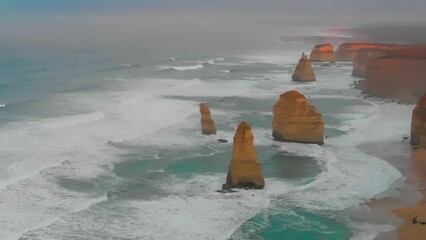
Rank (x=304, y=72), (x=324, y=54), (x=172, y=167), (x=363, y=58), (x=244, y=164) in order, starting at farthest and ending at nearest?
1. (x=324, y=54)
2. (x=363, y=58)
3. (x=304, y=72)
4. (x=172, y=167)
5. (x=244, y=164)

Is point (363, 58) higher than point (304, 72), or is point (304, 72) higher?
point (363, 58)

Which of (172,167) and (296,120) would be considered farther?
(296,120)

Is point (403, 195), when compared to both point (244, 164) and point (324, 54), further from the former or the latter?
point (324, 54)

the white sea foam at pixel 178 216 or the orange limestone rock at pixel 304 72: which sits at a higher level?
the orange limestone rock at pixel 304 72

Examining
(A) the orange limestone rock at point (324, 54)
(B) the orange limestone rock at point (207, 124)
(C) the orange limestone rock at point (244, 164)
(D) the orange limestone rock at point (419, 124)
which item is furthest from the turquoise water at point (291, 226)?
(A) the orange limestone rock at point (324, 54)

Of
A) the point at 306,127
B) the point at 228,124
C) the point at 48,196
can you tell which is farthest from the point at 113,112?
the point at 48,196

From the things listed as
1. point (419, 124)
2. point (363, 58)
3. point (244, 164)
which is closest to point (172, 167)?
point (244, 164)

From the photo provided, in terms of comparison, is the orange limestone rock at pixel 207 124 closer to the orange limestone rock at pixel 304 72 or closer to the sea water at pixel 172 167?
the sea water at pixel 172 167
